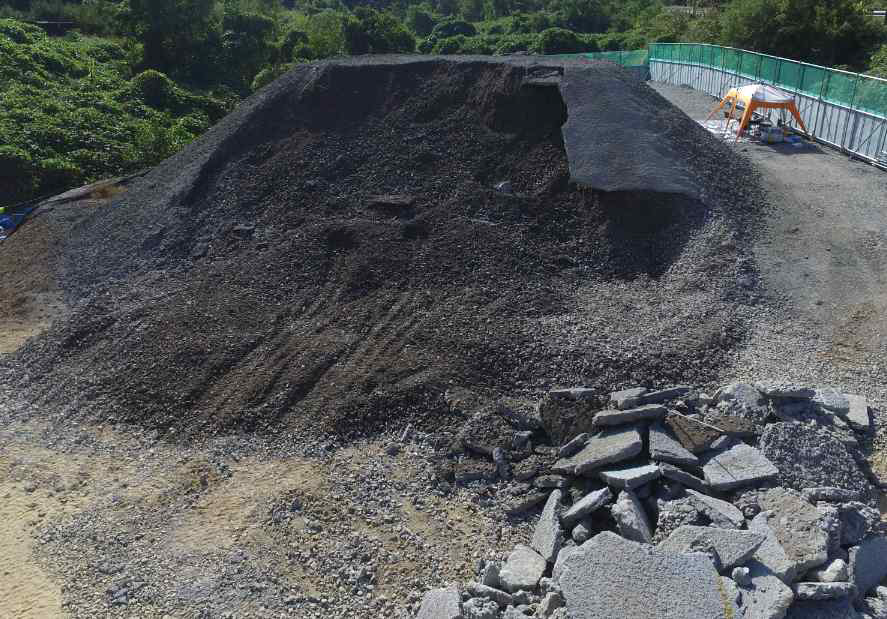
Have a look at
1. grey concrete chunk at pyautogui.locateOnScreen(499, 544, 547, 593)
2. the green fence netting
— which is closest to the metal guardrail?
the green fence netting

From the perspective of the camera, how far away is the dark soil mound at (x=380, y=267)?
9.51m

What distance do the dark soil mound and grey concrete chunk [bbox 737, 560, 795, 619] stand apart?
3565mm

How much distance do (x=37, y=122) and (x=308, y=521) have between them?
61.5 feet

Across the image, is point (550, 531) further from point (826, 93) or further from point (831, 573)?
point (826, 93)

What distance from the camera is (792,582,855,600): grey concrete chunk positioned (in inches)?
219

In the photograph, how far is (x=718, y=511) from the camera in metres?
6.32

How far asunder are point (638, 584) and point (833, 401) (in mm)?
4212

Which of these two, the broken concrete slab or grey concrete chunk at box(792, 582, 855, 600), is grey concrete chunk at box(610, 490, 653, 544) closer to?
the broken concrete slab

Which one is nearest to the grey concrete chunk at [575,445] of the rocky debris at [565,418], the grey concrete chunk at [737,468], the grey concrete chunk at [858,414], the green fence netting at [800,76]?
the rocky debris at [565,418]

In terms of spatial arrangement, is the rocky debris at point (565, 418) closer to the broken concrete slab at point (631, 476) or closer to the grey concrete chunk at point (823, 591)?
the broken concrete slab at point (631, 476)

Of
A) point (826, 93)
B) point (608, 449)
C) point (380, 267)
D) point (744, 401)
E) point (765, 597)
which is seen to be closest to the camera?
point (765, 597)

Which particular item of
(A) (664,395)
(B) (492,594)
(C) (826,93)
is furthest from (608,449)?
(C) (826,93)

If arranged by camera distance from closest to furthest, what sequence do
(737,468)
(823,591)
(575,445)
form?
1. (823,591)
2. (737,468)
3. (575,445)

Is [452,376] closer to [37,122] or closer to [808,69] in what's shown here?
[808,69]
